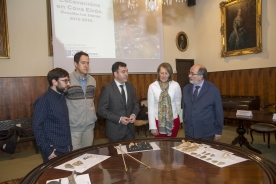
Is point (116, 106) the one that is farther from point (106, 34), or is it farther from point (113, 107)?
point (106, 34)

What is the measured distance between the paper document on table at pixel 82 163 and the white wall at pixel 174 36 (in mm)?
3836

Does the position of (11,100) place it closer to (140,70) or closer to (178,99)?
(140,70)

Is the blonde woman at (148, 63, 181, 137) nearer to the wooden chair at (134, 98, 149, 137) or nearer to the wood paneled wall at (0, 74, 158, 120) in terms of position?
the wooden chair at (134, 98, 149, 137)

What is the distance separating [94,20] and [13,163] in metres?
3.34

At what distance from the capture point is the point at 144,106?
5.77m

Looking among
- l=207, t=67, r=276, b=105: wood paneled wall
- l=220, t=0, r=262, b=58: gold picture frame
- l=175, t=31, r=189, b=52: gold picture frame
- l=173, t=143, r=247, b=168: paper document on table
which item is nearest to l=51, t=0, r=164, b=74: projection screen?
l=175, t=31, r=189, b=52: gold picture frame

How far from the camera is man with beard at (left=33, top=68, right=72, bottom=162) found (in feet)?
6.13

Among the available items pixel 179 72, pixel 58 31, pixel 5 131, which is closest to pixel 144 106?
pixel 179 72

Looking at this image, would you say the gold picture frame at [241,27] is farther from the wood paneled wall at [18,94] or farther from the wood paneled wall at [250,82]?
the wood paneled wall at [18,94]

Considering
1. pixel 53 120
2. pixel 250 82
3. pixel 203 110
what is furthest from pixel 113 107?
pixel 250 82

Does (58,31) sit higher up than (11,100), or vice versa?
(58,31)

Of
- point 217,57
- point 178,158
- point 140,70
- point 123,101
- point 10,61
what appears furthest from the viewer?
point 217,57

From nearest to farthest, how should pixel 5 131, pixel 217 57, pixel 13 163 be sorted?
pixel 13 163, pixel 5 131, pixel 217 57

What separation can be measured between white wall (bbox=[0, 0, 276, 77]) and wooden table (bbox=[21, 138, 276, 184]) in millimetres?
3771
